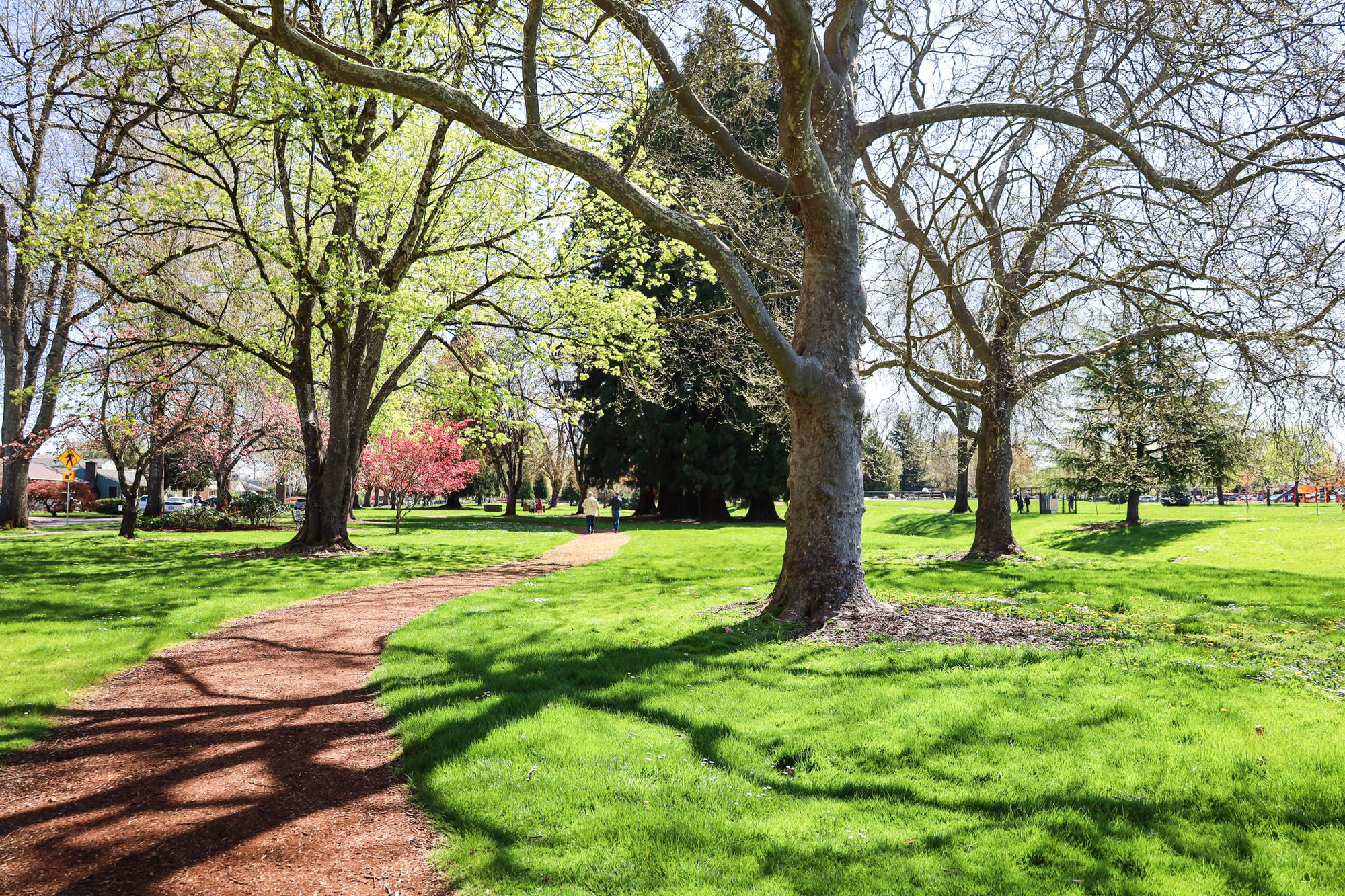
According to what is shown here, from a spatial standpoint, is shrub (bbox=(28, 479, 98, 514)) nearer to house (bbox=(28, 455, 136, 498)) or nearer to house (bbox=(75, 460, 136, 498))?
house (bbox=(28, 455, 136, 498))

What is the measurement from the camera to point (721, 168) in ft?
39.1

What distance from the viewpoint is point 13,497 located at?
A: 2252 cm

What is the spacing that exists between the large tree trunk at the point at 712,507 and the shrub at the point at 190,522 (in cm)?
1896

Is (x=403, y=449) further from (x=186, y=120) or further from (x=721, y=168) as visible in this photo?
(x=721, y=168)

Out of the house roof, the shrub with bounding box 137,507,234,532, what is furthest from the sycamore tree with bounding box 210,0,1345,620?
the house roof

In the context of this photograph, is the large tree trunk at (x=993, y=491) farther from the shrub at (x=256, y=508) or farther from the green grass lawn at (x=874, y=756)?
the shrub at (x=256, y=508)

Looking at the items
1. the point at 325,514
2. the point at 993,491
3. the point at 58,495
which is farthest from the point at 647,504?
the point at 58,495

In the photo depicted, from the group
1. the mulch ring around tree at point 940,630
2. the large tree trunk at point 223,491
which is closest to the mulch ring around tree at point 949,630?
the mulch ring around tree at point 940,630

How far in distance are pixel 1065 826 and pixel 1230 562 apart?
20.0 m

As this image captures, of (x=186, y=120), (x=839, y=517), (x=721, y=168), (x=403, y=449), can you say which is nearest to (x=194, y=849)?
(x=839, y=517)

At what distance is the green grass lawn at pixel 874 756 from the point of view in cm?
301

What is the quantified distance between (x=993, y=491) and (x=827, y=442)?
7.94 m

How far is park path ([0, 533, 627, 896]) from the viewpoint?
3158 millimetres

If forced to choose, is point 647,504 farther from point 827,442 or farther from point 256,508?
point 827,442
